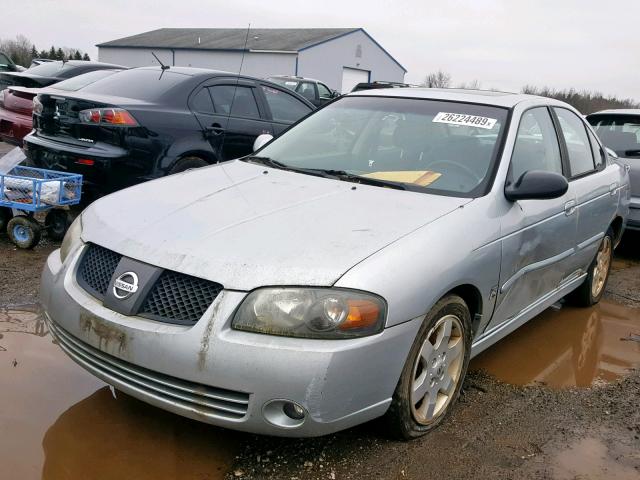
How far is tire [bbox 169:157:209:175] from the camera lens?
586 cm

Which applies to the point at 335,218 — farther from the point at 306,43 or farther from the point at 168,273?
the point at 306,43

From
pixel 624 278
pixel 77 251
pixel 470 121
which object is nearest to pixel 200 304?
pixel 77 251

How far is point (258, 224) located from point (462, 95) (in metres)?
1.97

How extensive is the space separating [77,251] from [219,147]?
3.51 metres

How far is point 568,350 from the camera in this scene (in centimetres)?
427

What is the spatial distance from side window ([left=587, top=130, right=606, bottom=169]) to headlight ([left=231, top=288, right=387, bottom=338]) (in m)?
3.15

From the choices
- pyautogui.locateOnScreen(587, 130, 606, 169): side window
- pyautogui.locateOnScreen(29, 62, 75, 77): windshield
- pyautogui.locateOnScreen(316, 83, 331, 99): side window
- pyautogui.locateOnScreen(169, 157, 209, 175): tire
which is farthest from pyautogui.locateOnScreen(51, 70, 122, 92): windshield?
pyautogui.locateOnScreen(316, 83, 331, 99): side window

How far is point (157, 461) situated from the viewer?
2637 mm

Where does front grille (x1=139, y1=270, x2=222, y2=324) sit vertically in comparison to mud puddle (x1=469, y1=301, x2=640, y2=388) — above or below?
above

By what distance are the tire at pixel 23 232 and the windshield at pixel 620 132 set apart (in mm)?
6227

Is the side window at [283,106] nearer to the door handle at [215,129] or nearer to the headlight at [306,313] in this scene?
the door handle at [215,129]

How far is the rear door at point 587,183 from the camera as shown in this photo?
423cm

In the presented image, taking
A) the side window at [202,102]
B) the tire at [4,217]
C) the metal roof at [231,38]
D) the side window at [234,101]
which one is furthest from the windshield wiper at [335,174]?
the metal roof at [231,38]

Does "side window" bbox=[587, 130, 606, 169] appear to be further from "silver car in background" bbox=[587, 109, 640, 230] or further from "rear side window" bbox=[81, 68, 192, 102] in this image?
"rear side window" bbox=[81, 68, 192, 102]
